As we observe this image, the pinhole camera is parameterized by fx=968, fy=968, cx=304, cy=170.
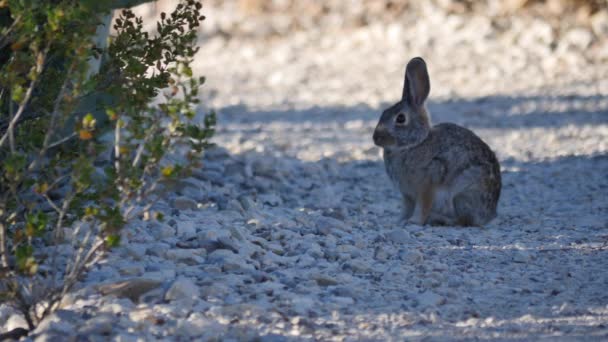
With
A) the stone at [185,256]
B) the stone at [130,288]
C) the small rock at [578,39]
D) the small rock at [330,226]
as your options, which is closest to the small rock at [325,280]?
the stone at [185,256]

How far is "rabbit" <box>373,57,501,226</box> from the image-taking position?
673 centimetres

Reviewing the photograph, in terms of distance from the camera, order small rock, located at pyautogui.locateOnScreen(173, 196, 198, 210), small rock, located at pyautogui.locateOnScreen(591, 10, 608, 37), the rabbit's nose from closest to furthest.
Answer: small rock, located at pyautogui.locateOnScreen(173, 196, 198, 210), the rabbit's nose, small rock, located at pyautogui.locateOnScreen(591, 10, 608, 37)

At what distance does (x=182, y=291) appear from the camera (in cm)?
448

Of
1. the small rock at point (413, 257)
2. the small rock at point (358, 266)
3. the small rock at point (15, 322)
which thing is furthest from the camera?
the small rock at point (413, 257)

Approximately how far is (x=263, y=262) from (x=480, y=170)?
2.25 meters

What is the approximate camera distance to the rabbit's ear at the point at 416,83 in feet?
22.5

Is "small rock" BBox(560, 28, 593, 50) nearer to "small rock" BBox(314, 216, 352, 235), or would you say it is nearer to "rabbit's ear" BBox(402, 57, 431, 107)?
"rabbit's ear" BBox(402, 57, 431, 107)

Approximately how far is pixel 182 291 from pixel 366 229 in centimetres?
200

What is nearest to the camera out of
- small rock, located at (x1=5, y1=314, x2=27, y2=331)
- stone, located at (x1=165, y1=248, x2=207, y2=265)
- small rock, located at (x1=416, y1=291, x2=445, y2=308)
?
Result: small rock, located at (x1=5, y1=314, x2=27, y2=331)

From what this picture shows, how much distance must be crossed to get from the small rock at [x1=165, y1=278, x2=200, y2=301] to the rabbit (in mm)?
2566

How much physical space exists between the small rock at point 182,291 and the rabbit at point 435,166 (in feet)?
8.42

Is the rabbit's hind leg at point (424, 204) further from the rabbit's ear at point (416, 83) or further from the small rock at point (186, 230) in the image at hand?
the small rock at point (186, 230)

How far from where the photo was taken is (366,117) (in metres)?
10.9

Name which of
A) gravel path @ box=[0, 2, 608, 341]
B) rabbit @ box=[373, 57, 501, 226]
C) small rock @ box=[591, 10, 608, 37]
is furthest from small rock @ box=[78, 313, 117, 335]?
small rock @ box=[591, 10, 608, 37]
